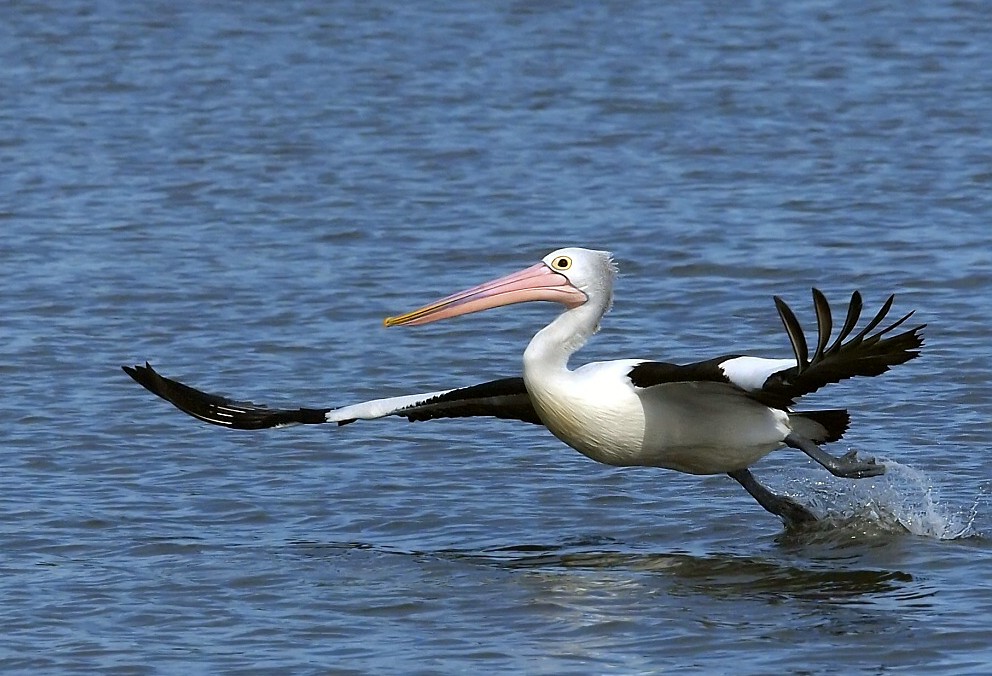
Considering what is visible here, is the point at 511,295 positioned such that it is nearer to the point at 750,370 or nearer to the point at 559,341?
the point at 559,341

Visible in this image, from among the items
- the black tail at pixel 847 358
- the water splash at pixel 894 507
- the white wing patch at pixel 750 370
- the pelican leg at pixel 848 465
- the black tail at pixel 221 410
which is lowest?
the water splash at pixel 894 507

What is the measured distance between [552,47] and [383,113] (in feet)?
12.3

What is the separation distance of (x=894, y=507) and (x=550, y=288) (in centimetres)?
168

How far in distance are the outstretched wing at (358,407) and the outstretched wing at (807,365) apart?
0.85 m

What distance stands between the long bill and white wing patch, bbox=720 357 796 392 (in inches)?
33.5

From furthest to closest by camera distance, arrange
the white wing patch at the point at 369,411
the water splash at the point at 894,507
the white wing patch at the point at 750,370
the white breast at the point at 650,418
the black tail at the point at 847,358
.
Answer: the white wing patch at the point at 369,411 → the water splash at the point at 894,507 → the white breast at the point at 650,418 → the white wing patch at the point at 750,370 → the black tail at the point at 847,358

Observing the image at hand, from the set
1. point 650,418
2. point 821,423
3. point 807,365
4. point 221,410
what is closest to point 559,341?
point 650,418

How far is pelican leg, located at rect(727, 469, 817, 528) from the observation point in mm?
8484

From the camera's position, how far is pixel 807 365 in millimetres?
7156

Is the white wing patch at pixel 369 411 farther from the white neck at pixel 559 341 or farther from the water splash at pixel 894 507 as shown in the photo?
the water splash at pixel 894 507

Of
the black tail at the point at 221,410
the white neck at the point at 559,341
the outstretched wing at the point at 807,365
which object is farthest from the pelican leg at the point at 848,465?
the black tail at the point at 221,410

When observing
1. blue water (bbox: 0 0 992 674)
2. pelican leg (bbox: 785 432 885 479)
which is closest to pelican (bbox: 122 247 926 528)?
pelican leg (bbox: 785 432 885 479)

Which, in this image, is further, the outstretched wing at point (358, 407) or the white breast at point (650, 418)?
the outstretched wing at point (358, 407)

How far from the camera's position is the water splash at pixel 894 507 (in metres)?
8.24
